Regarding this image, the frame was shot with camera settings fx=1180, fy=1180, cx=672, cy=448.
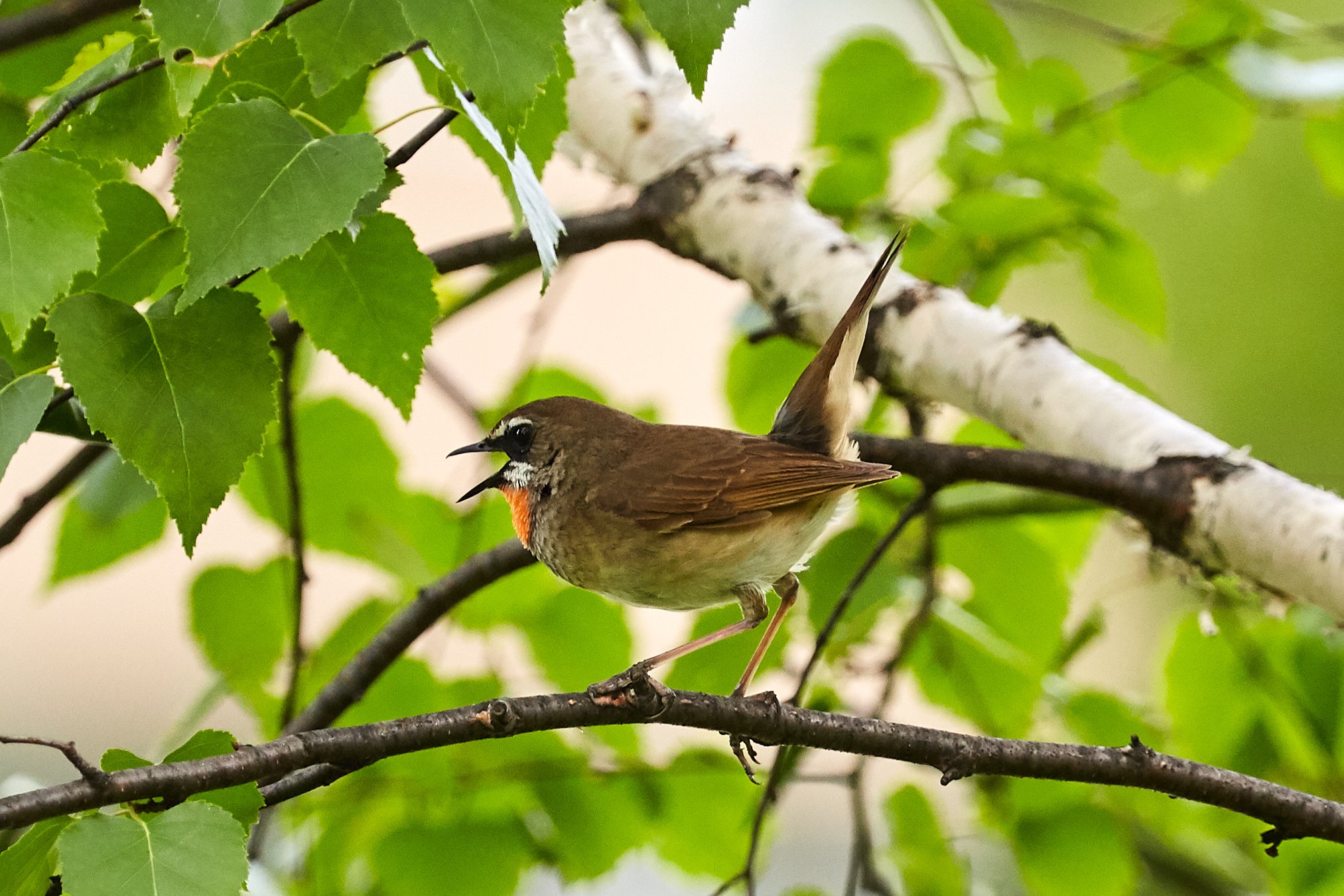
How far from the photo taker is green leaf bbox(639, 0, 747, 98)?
0.87 meters

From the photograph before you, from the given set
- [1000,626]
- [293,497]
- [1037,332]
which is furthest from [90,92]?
[1000,626]

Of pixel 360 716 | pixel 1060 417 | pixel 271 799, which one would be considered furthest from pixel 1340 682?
pixel 271 799

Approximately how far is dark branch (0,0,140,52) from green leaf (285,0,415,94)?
0.22m

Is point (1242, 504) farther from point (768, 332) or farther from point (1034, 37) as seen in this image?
point (1034, 37)

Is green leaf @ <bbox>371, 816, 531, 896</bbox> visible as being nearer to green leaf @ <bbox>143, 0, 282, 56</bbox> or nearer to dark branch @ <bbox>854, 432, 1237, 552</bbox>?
dark branch @ <bbox>854, 432, 1237, 552</bbox>

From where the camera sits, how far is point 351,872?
211cm

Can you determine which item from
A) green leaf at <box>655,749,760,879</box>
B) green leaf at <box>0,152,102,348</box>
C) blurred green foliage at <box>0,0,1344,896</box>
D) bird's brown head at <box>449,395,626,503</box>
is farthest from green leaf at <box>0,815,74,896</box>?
green leaf at <box>655,749,760,879</box>

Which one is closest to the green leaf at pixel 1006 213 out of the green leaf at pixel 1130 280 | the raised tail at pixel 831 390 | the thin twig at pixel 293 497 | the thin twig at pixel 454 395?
the green leaf at pixel 1130 280

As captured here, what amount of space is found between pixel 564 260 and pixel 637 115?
1.35 ft

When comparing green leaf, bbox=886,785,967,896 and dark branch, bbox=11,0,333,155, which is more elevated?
dark branch, bbox=11,0,333,155

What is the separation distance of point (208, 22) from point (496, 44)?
206mm

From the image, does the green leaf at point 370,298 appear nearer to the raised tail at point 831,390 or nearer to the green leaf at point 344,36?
the green leaf at point 344,36

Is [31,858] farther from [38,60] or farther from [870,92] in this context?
[870,92]

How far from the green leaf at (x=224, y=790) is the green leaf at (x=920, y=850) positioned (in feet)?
4.01
